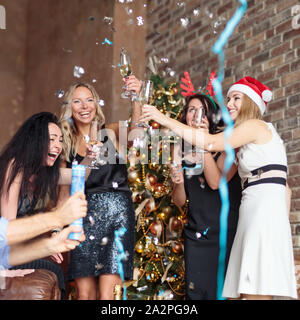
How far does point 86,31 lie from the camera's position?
4465 mm

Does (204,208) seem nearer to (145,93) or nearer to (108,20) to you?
(145,93)

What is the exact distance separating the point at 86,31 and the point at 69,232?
3.53m

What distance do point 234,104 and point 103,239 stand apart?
85 centimetres

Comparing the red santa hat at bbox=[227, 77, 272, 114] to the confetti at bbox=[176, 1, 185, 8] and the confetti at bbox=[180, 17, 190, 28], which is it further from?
→ the confetti at bbox=[176, 1, 185, 8]

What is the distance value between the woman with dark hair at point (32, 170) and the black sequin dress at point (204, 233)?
0.62 metres

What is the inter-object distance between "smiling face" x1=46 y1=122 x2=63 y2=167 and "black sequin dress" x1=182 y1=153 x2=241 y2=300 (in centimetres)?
70

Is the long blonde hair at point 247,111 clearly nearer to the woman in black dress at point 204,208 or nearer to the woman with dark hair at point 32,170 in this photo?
the woman in black dress at point 204,208

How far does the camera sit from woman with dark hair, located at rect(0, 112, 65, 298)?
1.59 m

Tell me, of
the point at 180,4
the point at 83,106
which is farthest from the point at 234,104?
the point at 180,4

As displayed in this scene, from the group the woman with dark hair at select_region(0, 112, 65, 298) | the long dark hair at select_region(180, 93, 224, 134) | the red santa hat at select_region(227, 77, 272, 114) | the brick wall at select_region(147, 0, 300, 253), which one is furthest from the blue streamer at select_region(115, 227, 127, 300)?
the brick wall at select_region(147, 0, 300, 253)

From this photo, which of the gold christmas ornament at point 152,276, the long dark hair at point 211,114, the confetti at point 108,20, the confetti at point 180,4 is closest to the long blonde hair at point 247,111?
the long dark hair at point 211,114

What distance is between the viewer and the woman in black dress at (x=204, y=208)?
2195 millimetres

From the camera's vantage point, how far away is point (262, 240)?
1781mm

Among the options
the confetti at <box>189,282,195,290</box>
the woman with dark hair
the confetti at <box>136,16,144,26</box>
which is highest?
the confetti at <box>136,16,144,26</box>
